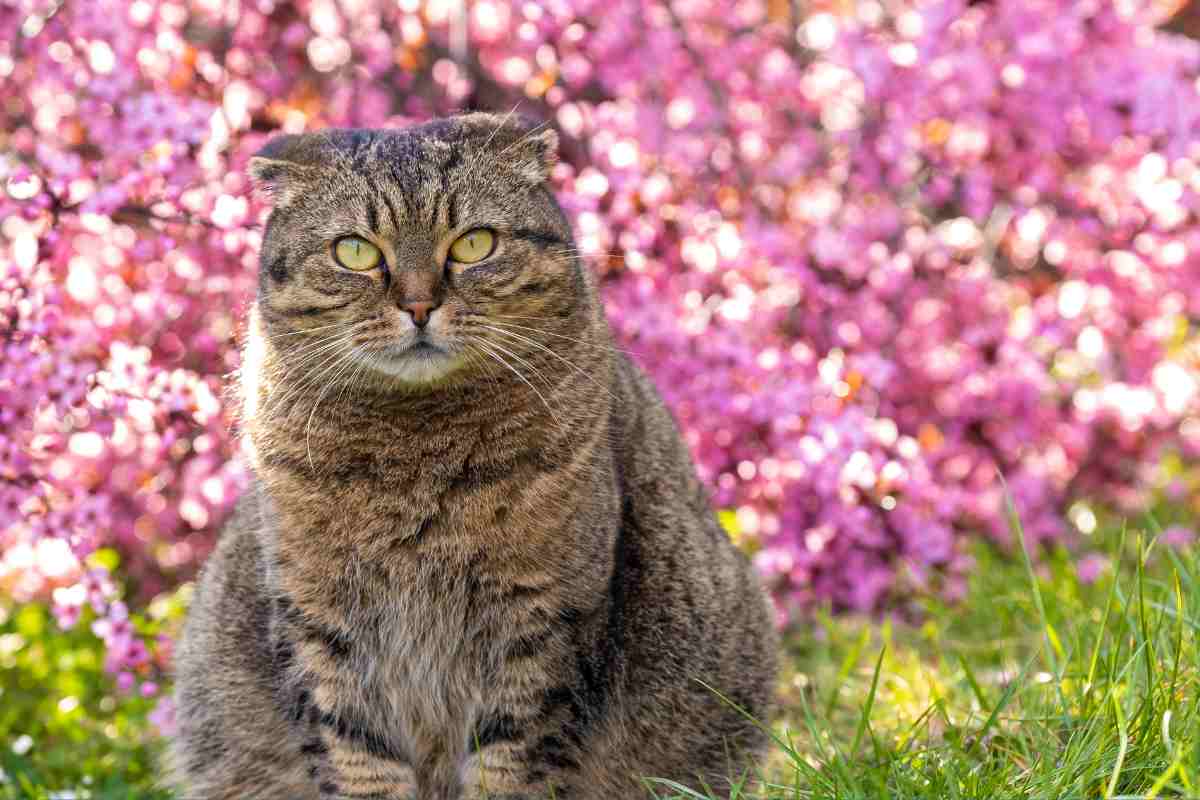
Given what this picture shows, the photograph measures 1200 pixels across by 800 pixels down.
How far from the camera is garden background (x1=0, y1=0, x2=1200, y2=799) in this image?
3.71 meters

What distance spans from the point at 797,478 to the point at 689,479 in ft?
3.92

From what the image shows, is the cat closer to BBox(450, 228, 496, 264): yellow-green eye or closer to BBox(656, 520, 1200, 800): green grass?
BBox(450, 228, 496, 264): yellow-green eye

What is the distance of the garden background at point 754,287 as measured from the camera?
3711 millimetres

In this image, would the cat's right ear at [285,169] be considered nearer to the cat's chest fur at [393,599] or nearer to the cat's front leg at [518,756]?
the cat's chest fur at [393,599]

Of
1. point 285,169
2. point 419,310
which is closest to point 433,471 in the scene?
point 419,310

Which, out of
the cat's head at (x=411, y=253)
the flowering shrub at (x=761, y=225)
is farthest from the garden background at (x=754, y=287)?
the cat's head at (x=411, y=253)

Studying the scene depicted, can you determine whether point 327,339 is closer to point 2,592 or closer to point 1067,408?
point 2,592

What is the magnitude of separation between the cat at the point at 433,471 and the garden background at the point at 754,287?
75 centimetres

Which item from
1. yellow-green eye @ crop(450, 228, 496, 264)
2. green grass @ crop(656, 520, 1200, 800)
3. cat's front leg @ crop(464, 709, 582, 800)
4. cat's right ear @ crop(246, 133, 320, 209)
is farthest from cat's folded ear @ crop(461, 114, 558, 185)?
green grass @ crop(656, 520, 1200, 800)

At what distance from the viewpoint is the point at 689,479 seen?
133 inches

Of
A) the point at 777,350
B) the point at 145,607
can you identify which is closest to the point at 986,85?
the point at 777,350

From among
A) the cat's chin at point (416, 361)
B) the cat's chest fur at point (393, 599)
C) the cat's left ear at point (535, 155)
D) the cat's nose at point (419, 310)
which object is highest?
the cat's left ear at point (535, 155)

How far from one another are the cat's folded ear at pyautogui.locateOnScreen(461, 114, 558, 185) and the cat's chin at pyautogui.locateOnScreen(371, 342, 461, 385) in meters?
0.48

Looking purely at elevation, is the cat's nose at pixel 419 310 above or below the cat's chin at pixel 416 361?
above
